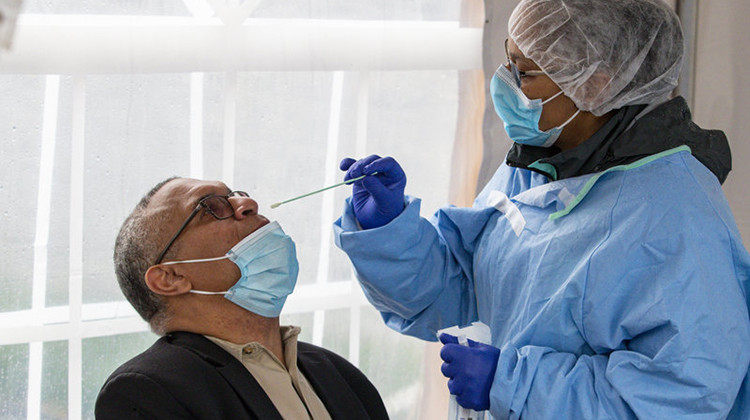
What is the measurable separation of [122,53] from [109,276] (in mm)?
640

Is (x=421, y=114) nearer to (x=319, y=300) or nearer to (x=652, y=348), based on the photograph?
(x=319, y=300)

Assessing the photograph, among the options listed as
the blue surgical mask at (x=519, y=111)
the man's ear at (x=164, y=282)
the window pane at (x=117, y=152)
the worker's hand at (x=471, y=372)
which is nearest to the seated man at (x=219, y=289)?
the man's ear at (x=164, y=282)

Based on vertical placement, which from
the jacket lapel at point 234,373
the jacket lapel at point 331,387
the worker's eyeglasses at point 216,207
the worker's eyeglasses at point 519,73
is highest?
the worker's eyeglasses at point 519,73

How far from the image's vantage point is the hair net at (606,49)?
1.58 metres

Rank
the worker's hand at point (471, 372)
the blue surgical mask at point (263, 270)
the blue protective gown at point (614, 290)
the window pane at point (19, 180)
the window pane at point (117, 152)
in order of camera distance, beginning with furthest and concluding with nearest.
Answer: the window pane at point (117, 152) < the window pane at point (19, 180) < the blue surgical mask at point (263, 270) < the worker's hand at point (471, 372) < the blue protective gown at point (614, 290)

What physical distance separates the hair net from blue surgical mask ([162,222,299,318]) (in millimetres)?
697

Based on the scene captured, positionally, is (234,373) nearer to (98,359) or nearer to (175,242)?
(175,242)

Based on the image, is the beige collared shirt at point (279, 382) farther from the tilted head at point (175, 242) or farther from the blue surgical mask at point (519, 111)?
the blue surgical mask at point (519, 111)

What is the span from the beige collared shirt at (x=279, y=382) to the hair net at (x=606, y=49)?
868 mm

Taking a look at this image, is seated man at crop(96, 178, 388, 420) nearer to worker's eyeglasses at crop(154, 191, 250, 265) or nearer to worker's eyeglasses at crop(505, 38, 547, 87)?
→ worker's eyeglasses at crop(154, 191, 250, 265)

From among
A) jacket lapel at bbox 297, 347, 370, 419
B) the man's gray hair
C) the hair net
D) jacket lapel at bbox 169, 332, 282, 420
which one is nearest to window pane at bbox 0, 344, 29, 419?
the man's gray hair

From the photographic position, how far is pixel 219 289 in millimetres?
1671

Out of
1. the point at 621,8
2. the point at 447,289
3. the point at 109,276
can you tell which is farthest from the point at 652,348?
the point at 109,276

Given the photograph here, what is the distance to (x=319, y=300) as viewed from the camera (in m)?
2.58
